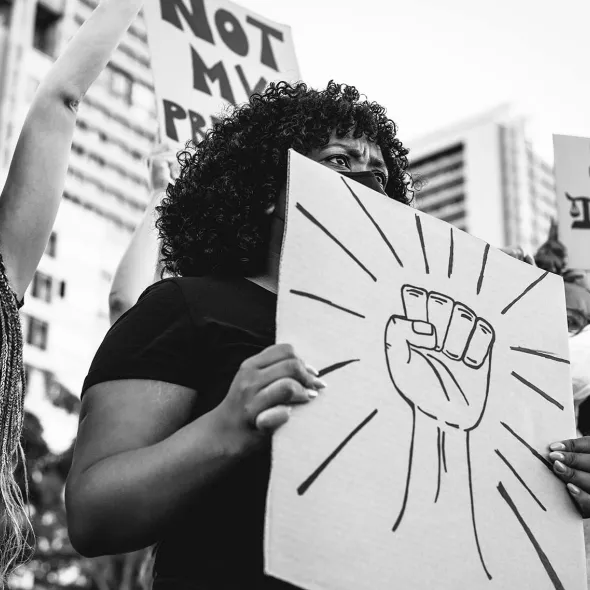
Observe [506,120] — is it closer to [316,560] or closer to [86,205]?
[86,205]

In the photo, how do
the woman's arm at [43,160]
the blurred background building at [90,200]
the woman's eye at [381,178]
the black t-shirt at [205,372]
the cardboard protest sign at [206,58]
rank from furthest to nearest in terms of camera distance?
the blurred background building at [90,200], the cardboard protest sign at [206,58], the woman's eye at [381,178], the woman's arm at [43,160], the black t-shirt at [205,372]

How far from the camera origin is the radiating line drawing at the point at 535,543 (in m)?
1.64

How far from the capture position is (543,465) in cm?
173

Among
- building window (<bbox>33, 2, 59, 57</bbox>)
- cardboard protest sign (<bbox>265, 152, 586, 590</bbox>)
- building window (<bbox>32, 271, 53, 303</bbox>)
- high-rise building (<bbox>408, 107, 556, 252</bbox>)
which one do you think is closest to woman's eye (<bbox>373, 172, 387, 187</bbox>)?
cardboard protest sign (<bbox>265, 152, 586, 590</bbox>)

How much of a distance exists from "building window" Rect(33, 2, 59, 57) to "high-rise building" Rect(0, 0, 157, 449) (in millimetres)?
63

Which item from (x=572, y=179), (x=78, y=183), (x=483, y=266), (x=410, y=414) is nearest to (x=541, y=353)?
(x=483, y=266)

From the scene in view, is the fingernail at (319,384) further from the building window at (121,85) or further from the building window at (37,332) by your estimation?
the building window at (121,85)

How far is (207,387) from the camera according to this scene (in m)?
1.63

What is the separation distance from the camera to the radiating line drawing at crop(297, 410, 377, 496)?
1392 mm

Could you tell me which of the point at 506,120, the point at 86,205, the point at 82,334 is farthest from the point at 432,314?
the point at 506,120

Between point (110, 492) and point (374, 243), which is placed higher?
point (374, 243)

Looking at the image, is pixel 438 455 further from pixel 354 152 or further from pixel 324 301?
pixel 354 152

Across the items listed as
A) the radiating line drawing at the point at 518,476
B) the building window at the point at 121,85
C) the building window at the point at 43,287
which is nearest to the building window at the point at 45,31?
the building window at the point at 121,85

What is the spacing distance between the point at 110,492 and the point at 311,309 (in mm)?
382
